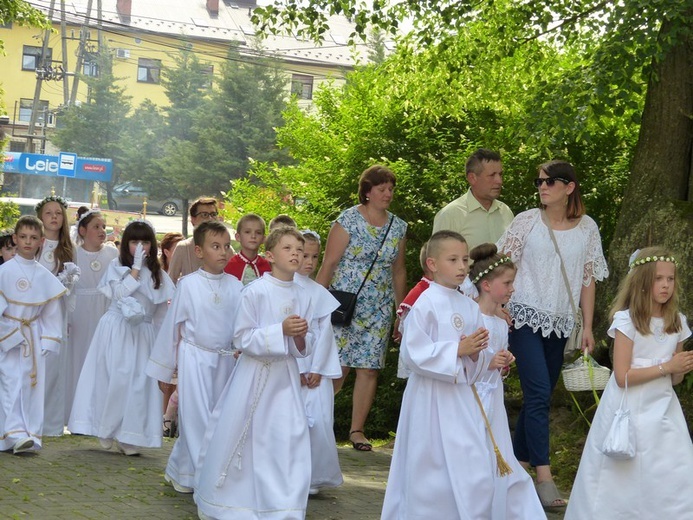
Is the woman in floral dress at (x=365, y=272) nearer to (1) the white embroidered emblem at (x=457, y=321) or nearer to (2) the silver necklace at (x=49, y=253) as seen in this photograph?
(2) the silver necklace at (x=49, y=253)

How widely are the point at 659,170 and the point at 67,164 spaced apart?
59584 millimetres

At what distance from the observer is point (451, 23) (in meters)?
13.5

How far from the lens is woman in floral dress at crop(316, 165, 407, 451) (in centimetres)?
1041

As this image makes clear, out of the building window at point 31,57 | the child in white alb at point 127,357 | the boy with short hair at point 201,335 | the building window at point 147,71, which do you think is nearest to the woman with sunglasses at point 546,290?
the boy with short hair at point 201,335

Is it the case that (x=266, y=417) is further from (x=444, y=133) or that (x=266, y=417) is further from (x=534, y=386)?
(x=444, y=133)

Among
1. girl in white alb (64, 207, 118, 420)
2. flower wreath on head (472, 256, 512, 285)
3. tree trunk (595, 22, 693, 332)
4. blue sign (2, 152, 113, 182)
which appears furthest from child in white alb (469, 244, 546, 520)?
blue sign (2, 152, 113, 182)

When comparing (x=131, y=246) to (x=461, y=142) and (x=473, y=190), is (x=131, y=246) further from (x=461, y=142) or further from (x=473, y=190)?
(x=461, y=142)

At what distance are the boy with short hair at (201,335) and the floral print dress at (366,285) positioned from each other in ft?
6.28

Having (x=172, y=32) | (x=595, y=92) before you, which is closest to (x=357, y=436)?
(x=595, y=92)

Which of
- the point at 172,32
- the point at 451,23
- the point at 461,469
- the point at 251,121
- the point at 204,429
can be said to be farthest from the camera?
the point at 172,32

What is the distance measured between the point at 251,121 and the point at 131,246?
187ft

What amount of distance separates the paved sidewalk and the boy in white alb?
0.43 meters

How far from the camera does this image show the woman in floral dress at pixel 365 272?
34.1ft

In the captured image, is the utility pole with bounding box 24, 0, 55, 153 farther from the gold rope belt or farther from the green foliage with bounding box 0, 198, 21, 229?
the gold rope belt
